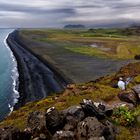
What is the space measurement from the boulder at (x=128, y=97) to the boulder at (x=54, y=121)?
9.55 meters

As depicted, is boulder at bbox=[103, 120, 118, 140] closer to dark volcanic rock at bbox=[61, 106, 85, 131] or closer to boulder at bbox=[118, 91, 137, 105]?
dark volcanic rock at bbox=[61, 106, 85, 131]

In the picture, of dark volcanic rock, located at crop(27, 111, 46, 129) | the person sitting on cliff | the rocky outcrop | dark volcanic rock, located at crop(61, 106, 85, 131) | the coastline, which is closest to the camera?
the rocky outcrop

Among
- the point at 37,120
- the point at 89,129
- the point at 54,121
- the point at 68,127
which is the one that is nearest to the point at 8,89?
the point at 37,120

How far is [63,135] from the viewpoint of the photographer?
74.3 ft

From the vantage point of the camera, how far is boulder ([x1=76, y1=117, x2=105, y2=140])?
2264cm

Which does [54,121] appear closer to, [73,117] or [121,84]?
[73,117]

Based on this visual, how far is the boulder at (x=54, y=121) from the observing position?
25109 mm

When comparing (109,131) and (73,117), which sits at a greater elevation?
(73,117)

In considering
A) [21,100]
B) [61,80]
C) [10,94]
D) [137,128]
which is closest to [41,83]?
[61,80]

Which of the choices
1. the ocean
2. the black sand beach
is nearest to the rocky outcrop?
the ocean

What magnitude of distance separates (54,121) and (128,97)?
10.4m

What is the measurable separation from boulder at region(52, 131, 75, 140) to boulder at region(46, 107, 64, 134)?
2019 millimetres

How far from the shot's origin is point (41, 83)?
88.6m

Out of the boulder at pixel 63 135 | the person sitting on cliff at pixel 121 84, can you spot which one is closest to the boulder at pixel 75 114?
the boulder at pixel 63 135
